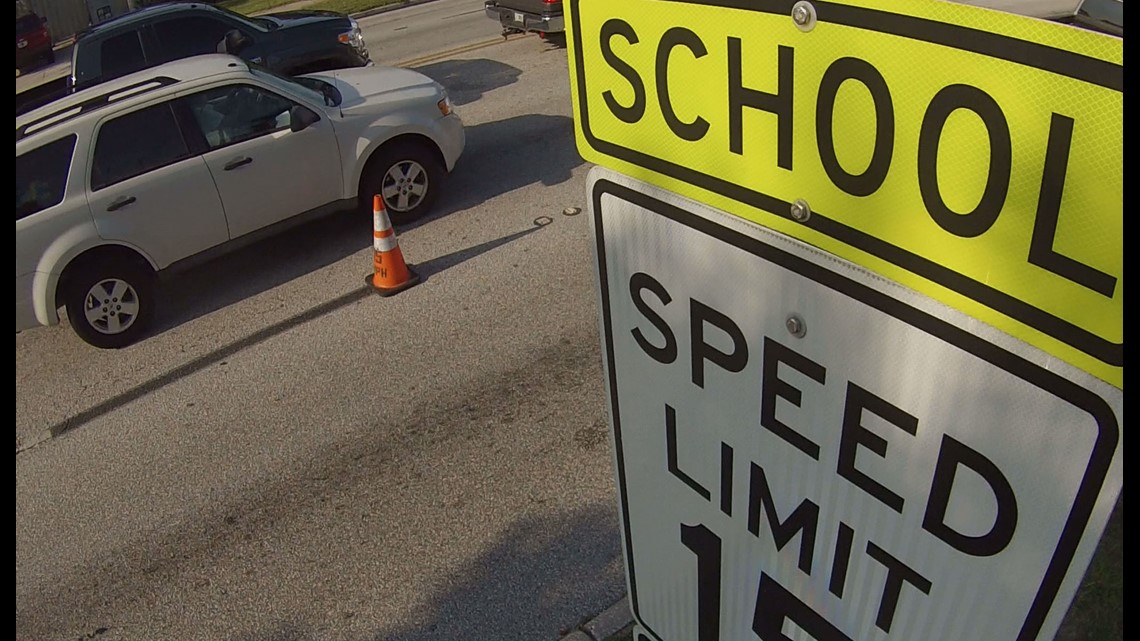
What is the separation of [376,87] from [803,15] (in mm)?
8042

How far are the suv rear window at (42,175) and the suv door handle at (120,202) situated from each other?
1.10 feet

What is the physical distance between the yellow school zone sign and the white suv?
6.43 metres

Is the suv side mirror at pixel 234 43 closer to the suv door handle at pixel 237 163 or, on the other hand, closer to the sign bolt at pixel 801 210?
the suv door handle at pixel 237 163

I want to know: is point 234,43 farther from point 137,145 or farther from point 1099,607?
point 1099,607

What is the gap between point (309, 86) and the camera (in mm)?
8484

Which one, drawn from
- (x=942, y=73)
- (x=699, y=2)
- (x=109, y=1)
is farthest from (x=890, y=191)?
(x=109, y=1)

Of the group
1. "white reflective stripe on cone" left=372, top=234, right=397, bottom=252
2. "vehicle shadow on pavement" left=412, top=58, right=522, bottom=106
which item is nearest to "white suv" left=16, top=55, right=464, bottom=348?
"white reflective stripe on cone" left=372, top=234, right=397, bottom=252

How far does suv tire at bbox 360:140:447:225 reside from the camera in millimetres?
8328

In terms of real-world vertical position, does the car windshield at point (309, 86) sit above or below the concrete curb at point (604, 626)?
above

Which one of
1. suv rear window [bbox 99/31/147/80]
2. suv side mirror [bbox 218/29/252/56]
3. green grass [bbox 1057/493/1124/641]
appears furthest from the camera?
suv side mirror [bbox 218/29/252/56]

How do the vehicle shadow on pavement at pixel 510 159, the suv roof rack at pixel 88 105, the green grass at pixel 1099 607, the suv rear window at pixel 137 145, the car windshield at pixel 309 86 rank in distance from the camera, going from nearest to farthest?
the green grass at pixel 1099 607, the suv roof rack at pixel 88 105, the suv rear window at pixel 137 145, the car windshield at pixel 309 86, the vehicle shadow on pavement at pixel 510 159

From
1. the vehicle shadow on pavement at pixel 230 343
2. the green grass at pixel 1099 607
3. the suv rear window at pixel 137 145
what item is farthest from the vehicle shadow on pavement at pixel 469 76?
the green grass at pixel 1099 607

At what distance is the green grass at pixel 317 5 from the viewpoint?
20.7 metres

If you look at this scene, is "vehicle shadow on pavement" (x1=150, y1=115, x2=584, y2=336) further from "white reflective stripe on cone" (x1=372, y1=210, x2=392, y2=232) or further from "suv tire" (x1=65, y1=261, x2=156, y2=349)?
"white reflective stripe on cone" (x1=372, y1=210, x2=392, y2=232)
